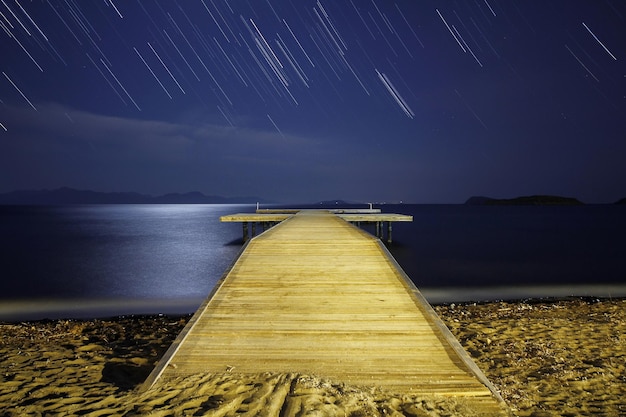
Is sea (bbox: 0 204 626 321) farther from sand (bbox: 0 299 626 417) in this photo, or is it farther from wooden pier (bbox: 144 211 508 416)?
wooden pier (bbox: 144 211 508 416)

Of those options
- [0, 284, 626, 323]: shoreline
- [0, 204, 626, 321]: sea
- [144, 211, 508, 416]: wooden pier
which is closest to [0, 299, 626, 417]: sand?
[144, 211, 508, 416]: wooden pier

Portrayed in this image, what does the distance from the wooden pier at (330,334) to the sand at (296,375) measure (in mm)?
233

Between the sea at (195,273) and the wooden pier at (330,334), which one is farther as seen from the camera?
the sea at (195,273)

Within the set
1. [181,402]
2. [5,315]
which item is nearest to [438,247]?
[5,315]

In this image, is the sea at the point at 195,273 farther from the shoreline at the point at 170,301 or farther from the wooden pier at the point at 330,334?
the wooden pier at the point at 330,334

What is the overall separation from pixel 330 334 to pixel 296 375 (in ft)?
3.41

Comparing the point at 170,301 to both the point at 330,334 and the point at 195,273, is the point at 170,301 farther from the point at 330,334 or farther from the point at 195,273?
the point at 330,334

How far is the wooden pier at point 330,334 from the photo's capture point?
12.1 ft

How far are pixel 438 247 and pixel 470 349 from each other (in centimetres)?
2433

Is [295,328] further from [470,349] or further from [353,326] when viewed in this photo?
[470,349]

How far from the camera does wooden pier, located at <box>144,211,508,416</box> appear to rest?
3680 millimetres

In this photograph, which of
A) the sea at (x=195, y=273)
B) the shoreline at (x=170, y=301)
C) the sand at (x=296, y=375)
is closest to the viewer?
the sand at (x=296, y=375)

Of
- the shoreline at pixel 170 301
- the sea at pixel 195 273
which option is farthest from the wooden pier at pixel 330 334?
the sea at pixel 195 273

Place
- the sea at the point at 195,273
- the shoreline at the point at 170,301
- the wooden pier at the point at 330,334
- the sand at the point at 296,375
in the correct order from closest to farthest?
the sand at the point at 296,375 → the wooden pier at the point at 330,334 → the shoreline at the point at 170,301 → the sea at the point at 195,273
